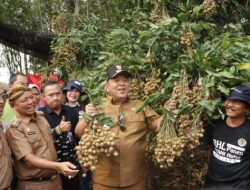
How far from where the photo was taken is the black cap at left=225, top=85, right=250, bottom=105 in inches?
92.5

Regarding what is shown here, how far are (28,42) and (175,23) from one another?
368 centimetres

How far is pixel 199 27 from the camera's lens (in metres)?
3.21

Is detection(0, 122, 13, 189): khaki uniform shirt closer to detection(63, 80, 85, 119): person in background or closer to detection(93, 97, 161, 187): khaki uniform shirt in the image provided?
detection(93, 97, 161, 187): khaki uniform shirt

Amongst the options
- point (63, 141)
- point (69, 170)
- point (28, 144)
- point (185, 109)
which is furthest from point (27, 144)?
point (185, 109)

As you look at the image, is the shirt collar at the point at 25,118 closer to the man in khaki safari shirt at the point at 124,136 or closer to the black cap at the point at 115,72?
the man in khaki safari shirt at the point at 124,136

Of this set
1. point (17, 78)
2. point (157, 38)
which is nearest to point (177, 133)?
point (157, 38)

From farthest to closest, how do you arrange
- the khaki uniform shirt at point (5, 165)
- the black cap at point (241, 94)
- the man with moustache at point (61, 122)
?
the man with moustache at point (61, 122)
the khaki uniform shirt at point (5, 165)
the black cap at point (241, 94)

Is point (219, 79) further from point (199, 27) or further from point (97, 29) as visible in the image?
point (97, 29)

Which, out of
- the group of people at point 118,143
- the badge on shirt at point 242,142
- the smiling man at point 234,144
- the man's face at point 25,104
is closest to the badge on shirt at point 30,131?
the group of people at point 118,143

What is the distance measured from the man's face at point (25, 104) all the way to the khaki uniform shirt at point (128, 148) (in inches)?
20.3

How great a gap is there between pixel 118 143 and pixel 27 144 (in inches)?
23.5

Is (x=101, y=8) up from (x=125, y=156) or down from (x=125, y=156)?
up

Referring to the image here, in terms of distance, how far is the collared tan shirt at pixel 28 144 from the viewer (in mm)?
2627

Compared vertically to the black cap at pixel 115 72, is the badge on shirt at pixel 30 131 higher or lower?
lower
